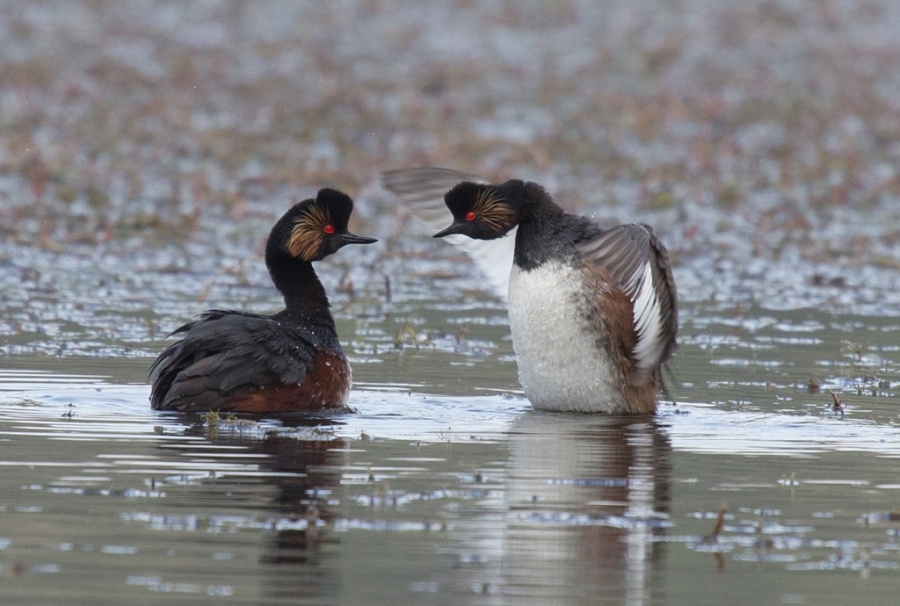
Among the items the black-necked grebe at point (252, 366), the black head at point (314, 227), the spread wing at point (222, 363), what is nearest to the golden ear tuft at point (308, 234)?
the black head at point (314, 227)

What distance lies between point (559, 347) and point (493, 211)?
3.18 ft

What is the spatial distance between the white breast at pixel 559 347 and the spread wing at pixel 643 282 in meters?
0.17

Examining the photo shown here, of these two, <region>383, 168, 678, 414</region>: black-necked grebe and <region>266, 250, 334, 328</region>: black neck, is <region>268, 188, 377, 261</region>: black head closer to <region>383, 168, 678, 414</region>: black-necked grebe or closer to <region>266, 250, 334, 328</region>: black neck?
<region>266, 250, 334, 328</region>: black neck

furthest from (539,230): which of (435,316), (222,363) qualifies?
(435,316)

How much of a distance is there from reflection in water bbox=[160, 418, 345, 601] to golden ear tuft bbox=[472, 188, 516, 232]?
1792mm

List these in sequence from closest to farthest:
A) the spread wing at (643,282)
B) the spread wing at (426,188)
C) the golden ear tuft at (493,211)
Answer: the spread wing at (643,282) < the golden ear tuft at (493,211) < the spread wing at (426,188)

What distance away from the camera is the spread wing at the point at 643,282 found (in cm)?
980

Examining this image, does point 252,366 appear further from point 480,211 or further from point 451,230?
point 480,211

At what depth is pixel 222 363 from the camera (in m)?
9.34

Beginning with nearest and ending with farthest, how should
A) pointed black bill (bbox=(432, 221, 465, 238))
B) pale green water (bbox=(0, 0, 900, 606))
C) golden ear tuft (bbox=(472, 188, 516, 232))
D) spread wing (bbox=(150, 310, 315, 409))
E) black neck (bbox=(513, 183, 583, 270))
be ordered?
1. pale green water (bbox=(0, 0, 900, 606))
2. spread wing (bbox=(150, 310, 315, 409))
3. black neck (bbox=(513, 183, 583, 270))
4. golden ear tuft (bbox=(472, 188, 516, 232))
5. pointed black bill (bbox=(432, 221, 465, 238))

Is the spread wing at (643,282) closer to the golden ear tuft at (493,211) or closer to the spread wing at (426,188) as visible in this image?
the golden ear tuft at (493,211)

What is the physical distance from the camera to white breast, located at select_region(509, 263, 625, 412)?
389 inches

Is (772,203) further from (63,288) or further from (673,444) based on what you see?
(673,444)

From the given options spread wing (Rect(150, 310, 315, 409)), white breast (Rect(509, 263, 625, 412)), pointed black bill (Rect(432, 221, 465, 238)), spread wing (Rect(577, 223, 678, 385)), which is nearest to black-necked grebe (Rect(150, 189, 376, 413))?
spread wing (Rect(150, 310, 315, 409))
